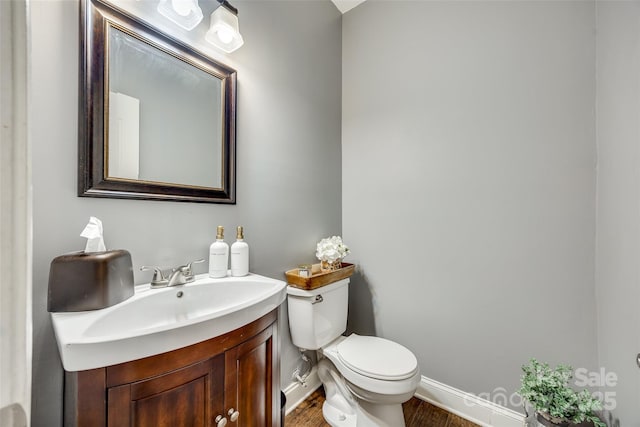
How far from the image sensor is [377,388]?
44.3 inches

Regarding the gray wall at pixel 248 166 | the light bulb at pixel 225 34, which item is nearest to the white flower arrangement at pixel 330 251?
the gray wall at pixel 248 166

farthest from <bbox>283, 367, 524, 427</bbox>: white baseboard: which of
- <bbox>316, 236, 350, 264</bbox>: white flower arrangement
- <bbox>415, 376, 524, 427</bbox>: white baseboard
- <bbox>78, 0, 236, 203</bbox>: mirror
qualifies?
<bbox>78, 0, 236, 203</bbox>: mirror

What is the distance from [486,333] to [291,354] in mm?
1078

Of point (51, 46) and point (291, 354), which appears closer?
point (51, 46)

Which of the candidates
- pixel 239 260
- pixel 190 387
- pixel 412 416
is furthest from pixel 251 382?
pixel 412 416

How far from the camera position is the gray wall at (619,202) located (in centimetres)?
87

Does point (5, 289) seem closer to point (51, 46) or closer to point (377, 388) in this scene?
point (51, 46)

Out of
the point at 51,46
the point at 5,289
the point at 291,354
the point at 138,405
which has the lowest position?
the point at 291,354

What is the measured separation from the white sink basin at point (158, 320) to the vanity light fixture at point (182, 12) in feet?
3.34

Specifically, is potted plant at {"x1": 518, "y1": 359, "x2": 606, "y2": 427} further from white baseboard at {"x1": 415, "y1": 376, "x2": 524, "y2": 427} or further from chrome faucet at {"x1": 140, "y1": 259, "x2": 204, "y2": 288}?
chrome faucet at {"x1": 140, "y1": 259, "x2": 204, "y2": 288}

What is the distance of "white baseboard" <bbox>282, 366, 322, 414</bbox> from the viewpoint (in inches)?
56.1

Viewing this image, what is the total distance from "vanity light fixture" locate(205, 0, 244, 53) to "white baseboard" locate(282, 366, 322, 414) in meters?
1.78

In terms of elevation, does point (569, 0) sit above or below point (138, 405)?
above

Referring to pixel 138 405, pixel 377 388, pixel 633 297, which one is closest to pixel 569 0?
pixel 633 297
